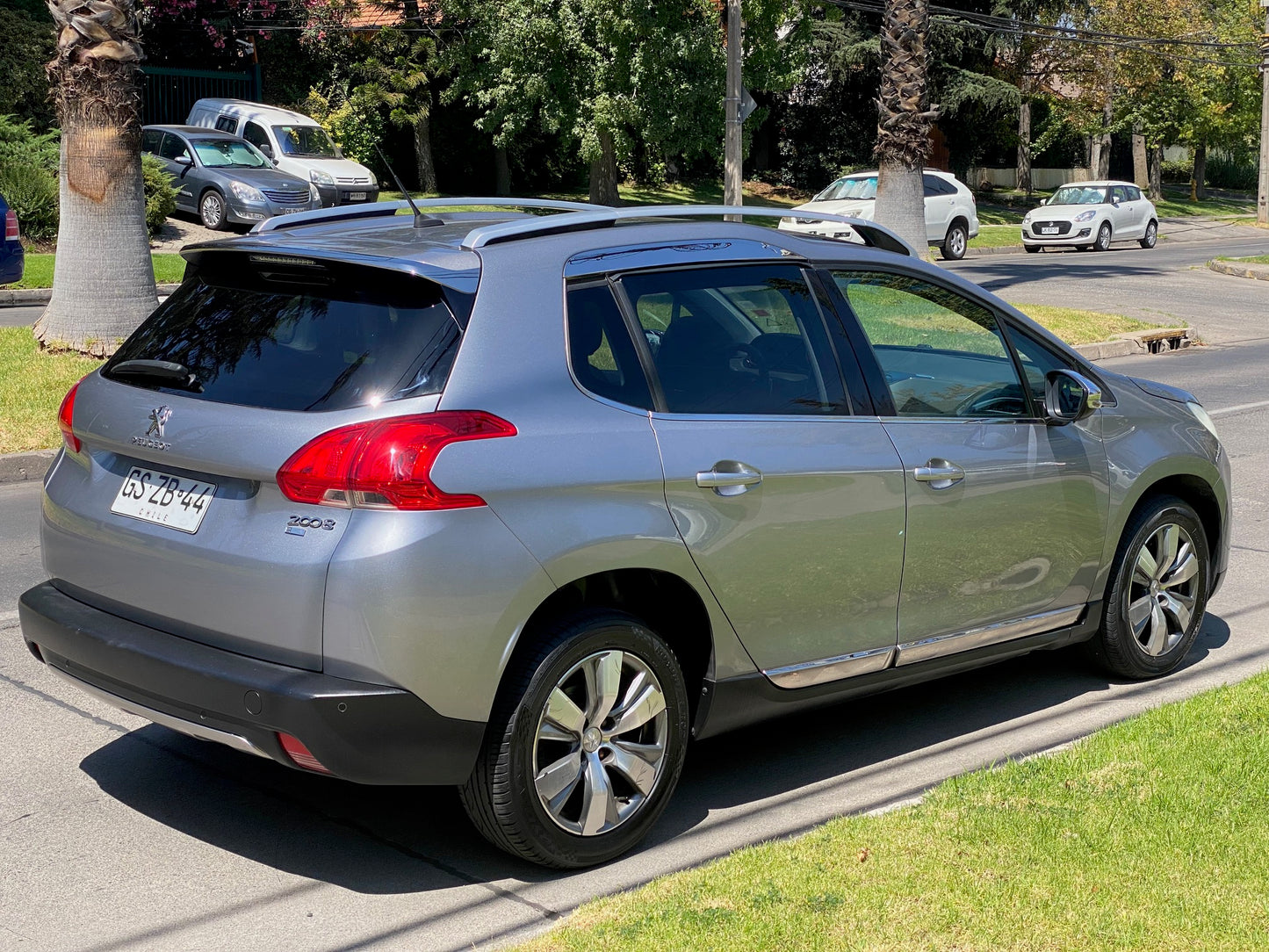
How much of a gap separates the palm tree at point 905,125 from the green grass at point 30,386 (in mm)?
10577

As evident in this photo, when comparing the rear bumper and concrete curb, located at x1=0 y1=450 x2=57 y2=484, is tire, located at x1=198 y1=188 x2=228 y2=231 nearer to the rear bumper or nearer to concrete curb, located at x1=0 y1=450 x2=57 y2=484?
concrete curb, located at x1=0 y1=450 x2=57 y2=484

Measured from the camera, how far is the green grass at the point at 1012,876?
358cm

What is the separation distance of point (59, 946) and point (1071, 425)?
3.76m

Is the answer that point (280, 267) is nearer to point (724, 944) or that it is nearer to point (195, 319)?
point (195, 319)

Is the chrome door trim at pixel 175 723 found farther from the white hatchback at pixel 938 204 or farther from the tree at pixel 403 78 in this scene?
the tree at pixel 403 78

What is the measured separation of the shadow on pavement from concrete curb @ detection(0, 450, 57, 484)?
5269mm

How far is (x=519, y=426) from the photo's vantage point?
395 cm

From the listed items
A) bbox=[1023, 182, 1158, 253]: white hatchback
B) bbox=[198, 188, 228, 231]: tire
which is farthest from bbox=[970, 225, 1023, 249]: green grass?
bbox=[198, 188, 228, 231]: tire

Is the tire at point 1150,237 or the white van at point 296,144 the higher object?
the white van at point 296,144

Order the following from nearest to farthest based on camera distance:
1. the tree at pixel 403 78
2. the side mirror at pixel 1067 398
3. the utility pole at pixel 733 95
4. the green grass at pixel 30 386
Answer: the side mirror at pixel 1067 398 → the green grass at pixel 30 386 → the utility pole at pixel 733 95 → the tree at pixel 403 78

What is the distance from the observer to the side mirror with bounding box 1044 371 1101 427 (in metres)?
5.35

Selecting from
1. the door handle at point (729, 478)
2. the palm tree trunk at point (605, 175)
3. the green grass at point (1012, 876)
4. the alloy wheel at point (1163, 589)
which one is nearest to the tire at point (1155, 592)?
the alloy wheel at point (1163, 589)

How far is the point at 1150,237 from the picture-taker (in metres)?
38.0

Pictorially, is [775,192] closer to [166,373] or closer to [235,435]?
[166,373]
